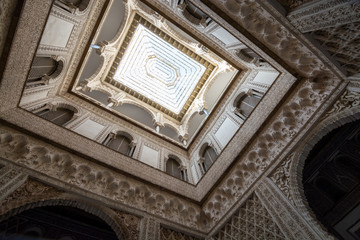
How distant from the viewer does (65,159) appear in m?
3.88

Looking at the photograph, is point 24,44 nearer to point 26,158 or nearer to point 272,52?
point 26,158

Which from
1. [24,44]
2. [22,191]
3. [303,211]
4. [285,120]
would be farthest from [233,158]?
[24,44]

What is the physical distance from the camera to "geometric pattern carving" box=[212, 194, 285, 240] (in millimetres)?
3496

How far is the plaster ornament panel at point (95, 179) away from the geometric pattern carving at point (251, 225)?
63cm

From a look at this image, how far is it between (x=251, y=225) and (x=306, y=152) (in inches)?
65.7

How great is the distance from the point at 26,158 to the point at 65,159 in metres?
0.59

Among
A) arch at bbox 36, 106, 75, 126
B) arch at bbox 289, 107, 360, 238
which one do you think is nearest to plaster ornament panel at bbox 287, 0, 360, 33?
arch at bbox 289, 107, 360, 238

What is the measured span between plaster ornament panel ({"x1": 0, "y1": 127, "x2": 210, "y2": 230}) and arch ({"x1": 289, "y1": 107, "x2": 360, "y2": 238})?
2.03 meters

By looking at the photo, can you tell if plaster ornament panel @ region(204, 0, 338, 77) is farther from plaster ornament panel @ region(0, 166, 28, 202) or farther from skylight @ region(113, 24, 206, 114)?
skylight @ region(113, 24, 206, 114)

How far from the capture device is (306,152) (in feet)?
12.5

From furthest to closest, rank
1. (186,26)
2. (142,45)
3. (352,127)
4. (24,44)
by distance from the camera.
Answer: (142,45), (186,26), (352,127), (24,44)

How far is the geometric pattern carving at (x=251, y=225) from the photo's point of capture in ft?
11.5

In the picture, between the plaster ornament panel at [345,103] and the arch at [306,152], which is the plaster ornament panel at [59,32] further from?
the plaster ornament panel at [345,103]

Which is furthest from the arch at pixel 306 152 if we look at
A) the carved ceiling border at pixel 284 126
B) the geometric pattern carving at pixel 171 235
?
the geometric pattern carving at pixel 171 235
